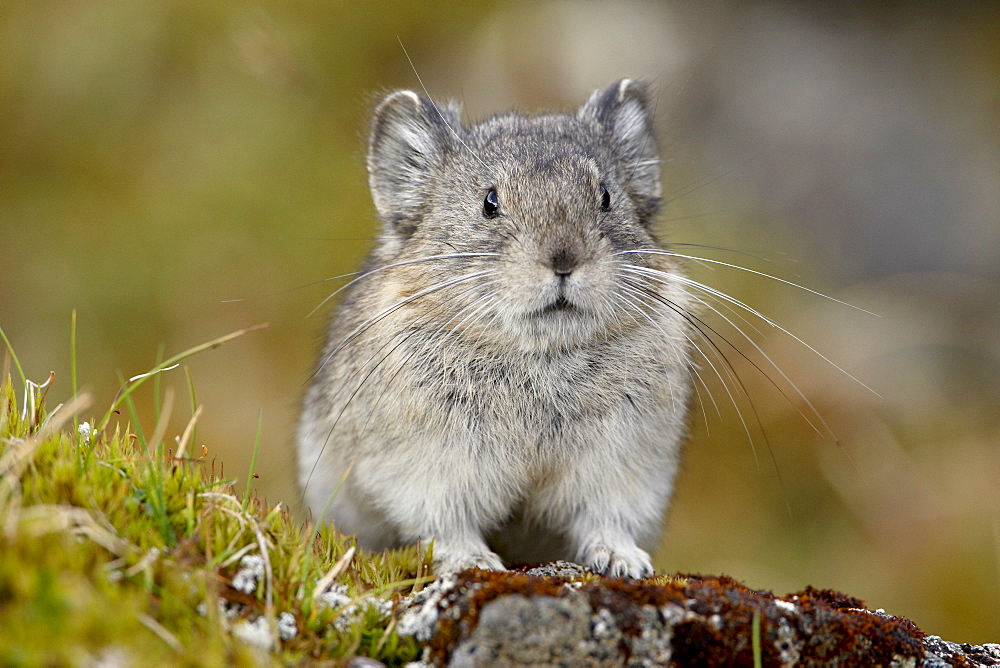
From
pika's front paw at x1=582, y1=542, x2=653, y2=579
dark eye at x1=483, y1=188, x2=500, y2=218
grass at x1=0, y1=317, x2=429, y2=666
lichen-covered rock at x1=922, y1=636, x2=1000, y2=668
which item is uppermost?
dark eye at x1=483, y1=188, x2=500, y2=218

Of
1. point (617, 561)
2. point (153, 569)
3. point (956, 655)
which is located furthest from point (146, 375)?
point (956, 655)

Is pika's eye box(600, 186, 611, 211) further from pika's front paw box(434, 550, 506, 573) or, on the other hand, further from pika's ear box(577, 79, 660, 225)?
pika's front paw box(434, 550, 506, 573)

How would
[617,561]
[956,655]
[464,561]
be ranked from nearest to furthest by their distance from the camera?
1. [956,655]
2. [464,561]
3. [617,561]

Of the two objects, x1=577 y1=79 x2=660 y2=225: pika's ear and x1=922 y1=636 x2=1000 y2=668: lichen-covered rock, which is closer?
x1=922 y1=636 x2=1000 y2=668: lichen-covered rock

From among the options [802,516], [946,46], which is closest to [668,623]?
[802,516]

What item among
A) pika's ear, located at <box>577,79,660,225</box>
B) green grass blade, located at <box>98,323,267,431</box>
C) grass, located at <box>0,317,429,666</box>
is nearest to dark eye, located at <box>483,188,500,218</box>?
pika's ear, located at <box>577,79,660,225</box>

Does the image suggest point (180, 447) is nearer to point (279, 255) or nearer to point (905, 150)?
point (279, 255)

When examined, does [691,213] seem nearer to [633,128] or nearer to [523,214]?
[633,128]

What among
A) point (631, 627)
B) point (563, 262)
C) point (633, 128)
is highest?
point (633, 128)
